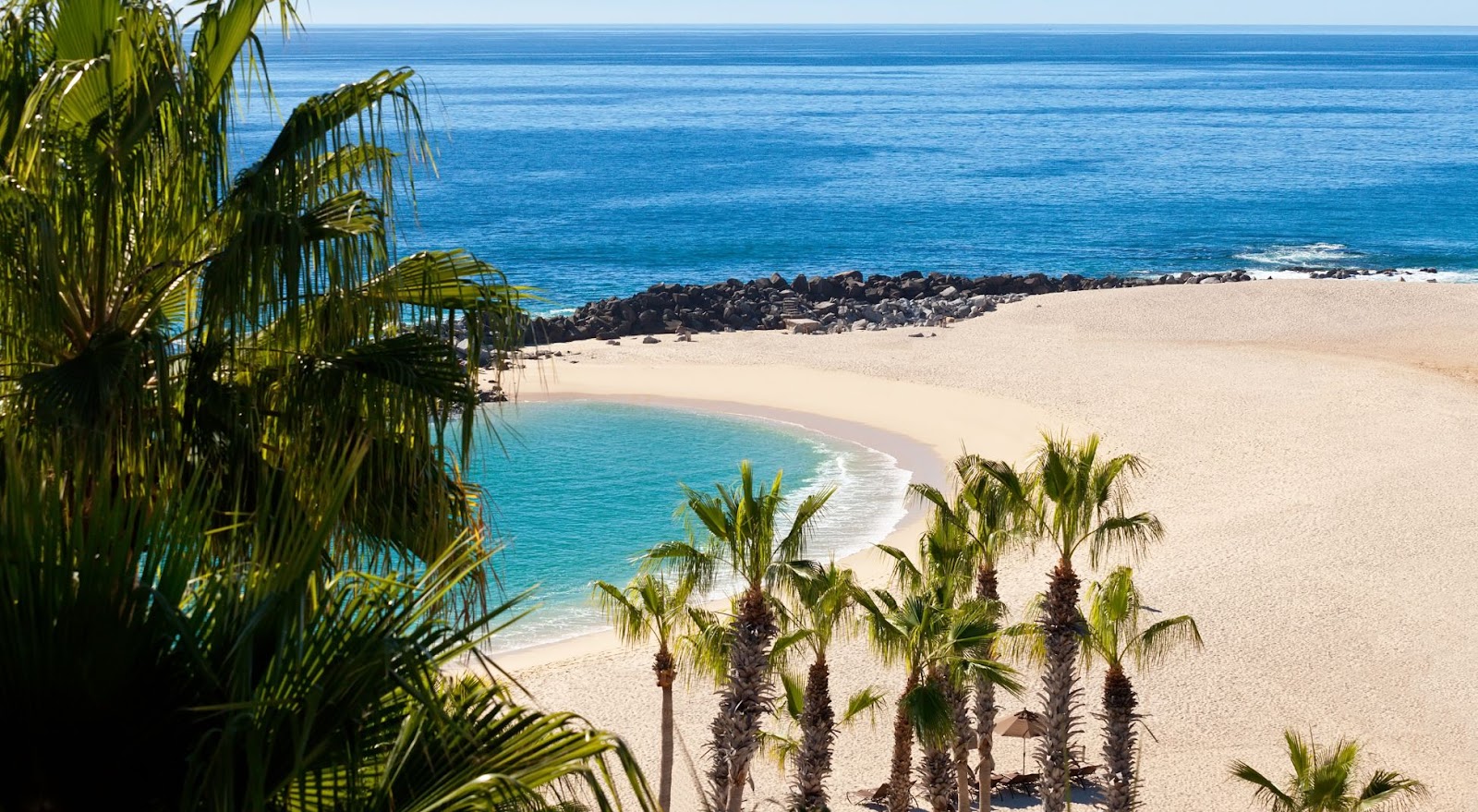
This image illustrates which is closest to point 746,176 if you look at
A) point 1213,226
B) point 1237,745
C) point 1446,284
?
point 1213,226

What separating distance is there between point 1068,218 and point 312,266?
82544 millimetres

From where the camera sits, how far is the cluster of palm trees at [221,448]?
379cm

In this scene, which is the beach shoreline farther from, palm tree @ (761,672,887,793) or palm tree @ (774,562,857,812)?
palm tree @ (774,562,857,812)

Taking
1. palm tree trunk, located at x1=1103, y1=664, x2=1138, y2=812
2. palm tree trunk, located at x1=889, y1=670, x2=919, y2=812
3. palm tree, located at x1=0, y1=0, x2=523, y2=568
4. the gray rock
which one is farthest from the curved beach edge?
palm tree, located at x1=0, y1=0, x2=523, y2=568

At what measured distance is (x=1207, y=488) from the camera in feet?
103

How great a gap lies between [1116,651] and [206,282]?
11573 millimetres

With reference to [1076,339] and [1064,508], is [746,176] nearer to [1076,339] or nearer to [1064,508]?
[1076,339]

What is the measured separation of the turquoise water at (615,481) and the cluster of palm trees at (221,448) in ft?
58.8

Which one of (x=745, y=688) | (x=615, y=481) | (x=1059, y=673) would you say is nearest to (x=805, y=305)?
(x=615, y=481)

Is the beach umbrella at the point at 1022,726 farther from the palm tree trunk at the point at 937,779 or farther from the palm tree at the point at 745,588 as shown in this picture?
the palm tree at the point at 745,588

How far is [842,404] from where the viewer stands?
39.6m

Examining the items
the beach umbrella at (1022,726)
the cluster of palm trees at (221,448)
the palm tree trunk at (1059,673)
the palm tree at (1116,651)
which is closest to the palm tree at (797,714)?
the palm tree trunk at (1059,673)

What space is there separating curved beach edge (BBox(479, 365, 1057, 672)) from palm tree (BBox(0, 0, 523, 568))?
82.7 feet

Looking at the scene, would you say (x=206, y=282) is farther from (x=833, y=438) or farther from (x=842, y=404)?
(x=842, y=404)
